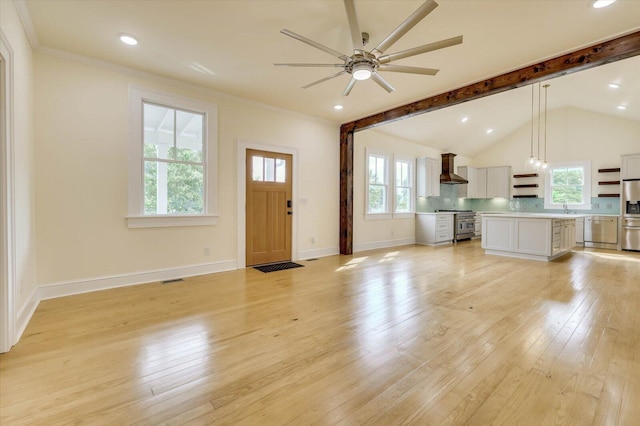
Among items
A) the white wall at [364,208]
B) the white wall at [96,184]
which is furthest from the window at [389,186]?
the white wall at [96,184]

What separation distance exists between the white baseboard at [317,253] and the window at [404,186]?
2.25 m

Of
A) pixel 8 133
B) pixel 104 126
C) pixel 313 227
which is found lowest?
pixel 313 227

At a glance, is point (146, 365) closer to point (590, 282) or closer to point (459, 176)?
point (590, 282)

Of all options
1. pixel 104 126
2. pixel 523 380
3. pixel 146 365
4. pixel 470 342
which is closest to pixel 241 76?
pixel 104 126

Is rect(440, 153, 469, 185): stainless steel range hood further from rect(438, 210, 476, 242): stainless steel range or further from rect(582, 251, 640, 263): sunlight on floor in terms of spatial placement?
rect(582, 251, 640, 263): sunlight on floor

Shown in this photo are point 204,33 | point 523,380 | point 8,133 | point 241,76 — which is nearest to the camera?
point 523,380

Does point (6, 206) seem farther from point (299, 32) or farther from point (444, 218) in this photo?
point (444, 218)

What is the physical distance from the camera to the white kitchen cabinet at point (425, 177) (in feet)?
25.5

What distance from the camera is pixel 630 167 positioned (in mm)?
6621

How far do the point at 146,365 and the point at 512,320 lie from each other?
3.05 metres

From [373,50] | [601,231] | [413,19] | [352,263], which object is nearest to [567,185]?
[601,231]

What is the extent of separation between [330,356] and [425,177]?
6.72 metres

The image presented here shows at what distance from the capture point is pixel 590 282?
392 centimetres

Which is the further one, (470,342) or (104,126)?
(104,126)
